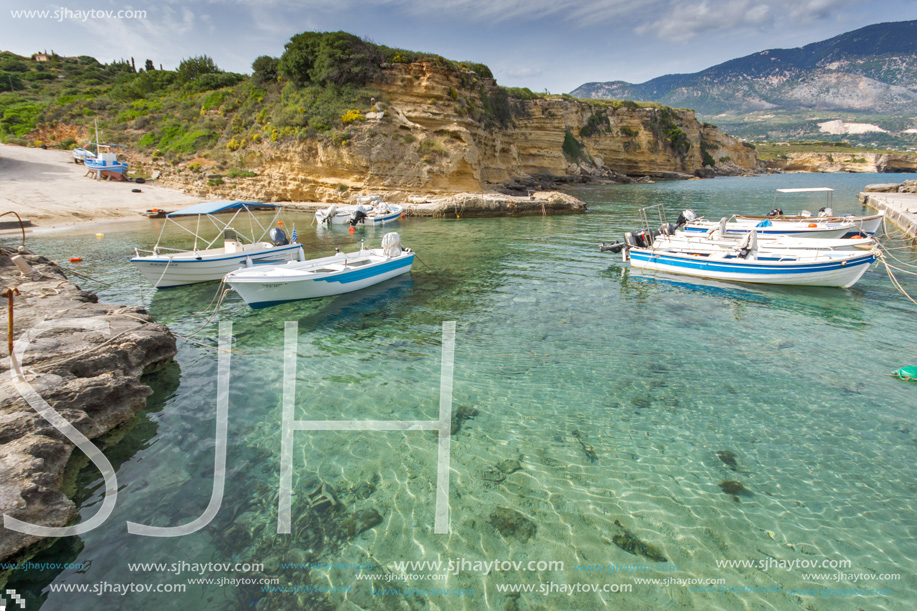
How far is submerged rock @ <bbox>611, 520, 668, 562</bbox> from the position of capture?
167 inches

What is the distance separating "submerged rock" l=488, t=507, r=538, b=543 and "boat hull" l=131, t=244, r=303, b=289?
487 inches

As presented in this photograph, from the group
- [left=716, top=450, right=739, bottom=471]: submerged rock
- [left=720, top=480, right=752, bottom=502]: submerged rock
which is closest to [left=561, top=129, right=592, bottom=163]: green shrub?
[left=716, top=450, right=739, bottom=471]: submerged rock

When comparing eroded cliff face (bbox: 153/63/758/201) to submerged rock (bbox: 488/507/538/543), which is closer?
submerged rock (bbox: 488/507/538/543)

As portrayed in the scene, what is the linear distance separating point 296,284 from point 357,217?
52.2 feet

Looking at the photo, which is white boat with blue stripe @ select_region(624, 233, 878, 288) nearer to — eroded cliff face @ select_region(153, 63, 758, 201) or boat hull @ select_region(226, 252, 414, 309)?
boat hull @ select_region(226, 252, 414, 309)

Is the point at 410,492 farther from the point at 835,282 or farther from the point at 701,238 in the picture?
the point at 701,238

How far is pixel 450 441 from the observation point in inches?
237

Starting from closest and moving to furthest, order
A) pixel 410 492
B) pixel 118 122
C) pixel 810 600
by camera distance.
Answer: pixel 810 600, pixel 410 492, pixel 118 122

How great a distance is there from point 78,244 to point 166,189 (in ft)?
59.0

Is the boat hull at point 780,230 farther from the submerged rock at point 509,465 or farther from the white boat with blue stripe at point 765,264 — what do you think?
the submerged rock at point 509,465

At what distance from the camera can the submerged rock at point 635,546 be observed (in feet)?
14.0

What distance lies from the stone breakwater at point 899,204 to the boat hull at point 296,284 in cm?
2363

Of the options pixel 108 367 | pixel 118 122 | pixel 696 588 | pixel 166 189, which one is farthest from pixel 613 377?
pixel 118 122

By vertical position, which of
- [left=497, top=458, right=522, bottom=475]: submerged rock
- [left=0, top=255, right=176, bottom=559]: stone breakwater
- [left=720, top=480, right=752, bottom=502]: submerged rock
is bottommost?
[left=497, top=458, right=522, bottom=475]: submerged rock
